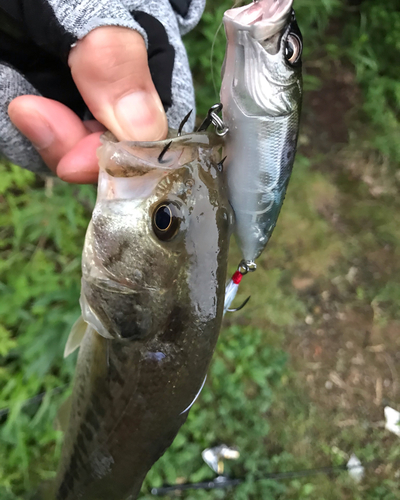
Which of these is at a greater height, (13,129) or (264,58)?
(264,58)

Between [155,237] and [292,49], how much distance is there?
649mm

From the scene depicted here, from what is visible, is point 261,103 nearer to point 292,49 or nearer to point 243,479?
point 292,49

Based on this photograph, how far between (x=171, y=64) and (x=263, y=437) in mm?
2782

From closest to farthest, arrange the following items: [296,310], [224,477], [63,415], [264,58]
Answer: [264,58] → [63,415] → [224,477] → [296,310]

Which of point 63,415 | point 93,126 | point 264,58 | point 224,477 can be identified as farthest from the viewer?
point 224,477

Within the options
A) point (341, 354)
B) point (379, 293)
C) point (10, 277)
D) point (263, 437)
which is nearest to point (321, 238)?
point (379, 293)

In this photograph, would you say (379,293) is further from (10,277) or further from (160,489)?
(10,277)

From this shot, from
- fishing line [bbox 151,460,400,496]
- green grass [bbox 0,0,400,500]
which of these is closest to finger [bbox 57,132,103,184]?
green grass [bbox 0,0,400,500]

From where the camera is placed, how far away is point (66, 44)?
1.21 m

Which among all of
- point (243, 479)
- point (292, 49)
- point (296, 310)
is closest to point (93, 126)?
point (292, 49)

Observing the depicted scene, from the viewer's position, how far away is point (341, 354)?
337cm

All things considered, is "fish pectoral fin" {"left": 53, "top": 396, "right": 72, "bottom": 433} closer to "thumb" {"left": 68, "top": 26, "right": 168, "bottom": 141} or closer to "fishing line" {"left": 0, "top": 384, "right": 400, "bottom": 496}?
"fishing line" {"left": 0, "top": 384, "right": 400, "bottom": 496}

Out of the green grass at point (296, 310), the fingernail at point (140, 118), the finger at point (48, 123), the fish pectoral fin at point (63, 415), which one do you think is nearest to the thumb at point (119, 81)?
the fingernail at point (140, 118)

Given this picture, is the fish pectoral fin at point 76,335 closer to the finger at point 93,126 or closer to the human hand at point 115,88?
the human hand at point 115,88
